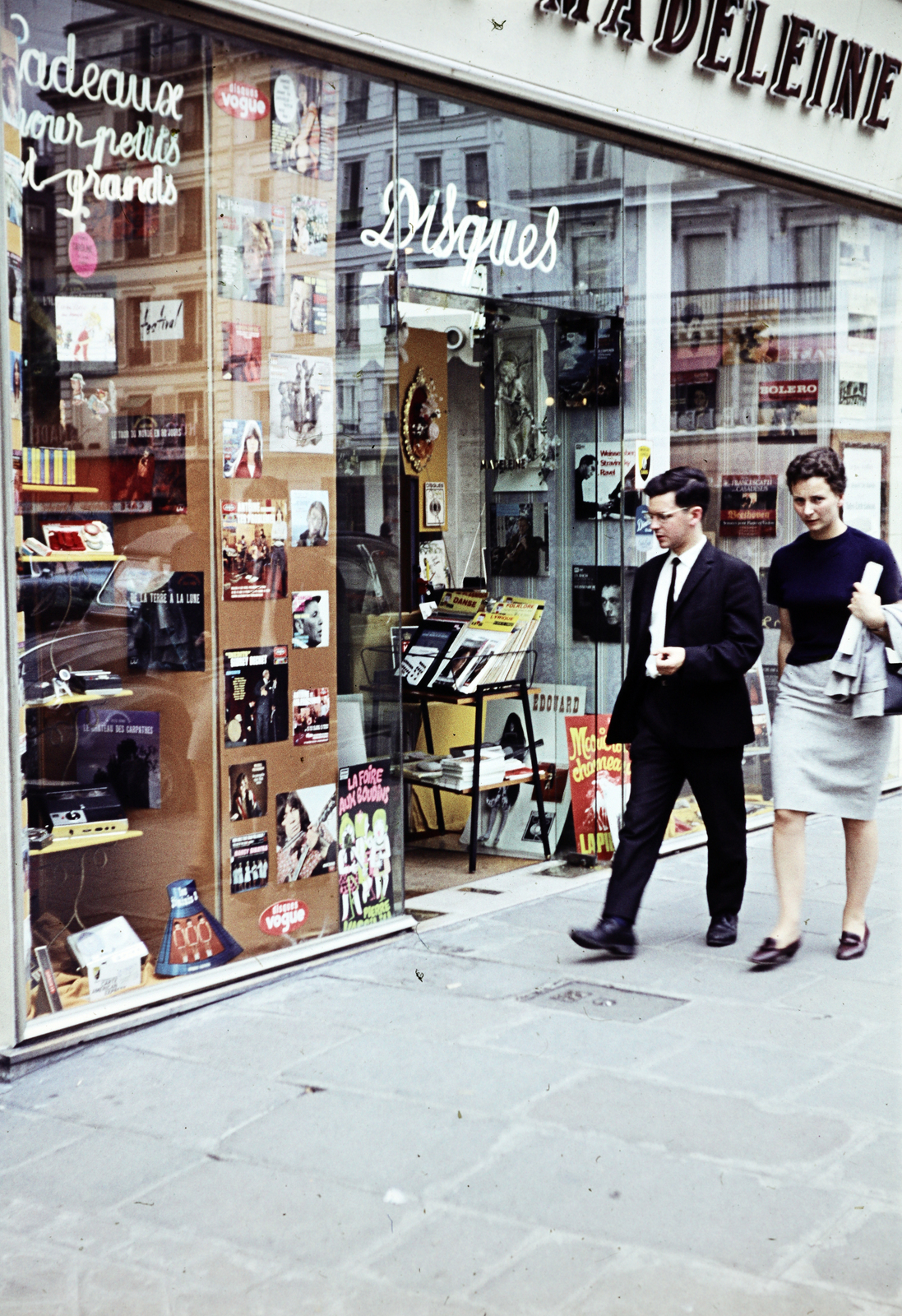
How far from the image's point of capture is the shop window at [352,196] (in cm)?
561

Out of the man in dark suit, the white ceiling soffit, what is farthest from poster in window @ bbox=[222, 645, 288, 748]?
the white ceiling soffit

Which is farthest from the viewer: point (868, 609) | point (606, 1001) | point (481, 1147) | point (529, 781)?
point (529, 781)

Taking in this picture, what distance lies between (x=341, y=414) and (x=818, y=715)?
2.08 metres

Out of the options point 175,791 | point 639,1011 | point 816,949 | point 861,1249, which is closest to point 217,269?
point 175,791

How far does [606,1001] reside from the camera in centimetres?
503

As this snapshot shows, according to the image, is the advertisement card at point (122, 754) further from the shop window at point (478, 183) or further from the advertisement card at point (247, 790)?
the shop window at point (478, 183)

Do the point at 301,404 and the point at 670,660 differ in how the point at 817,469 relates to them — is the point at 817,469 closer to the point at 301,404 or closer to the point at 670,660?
the point at 670,660

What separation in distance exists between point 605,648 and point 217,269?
2.93 metres

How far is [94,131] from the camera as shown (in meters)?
4.73

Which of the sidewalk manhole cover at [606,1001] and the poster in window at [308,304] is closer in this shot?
the sidewalk manhole cover at [606,1001]

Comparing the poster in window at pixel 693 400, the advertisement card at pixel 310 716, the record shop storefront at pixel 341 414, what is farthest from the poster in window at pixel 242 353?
the poster in window at pixel 693 400

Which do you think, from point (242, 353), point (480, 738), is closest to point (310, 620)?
point (242, 353)

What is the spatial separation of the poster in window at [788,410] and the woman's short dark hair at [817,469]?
331cm

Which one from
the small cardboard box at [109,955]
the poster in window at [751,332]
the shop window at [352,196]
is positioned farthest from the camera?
the poster in window at [751,332]
